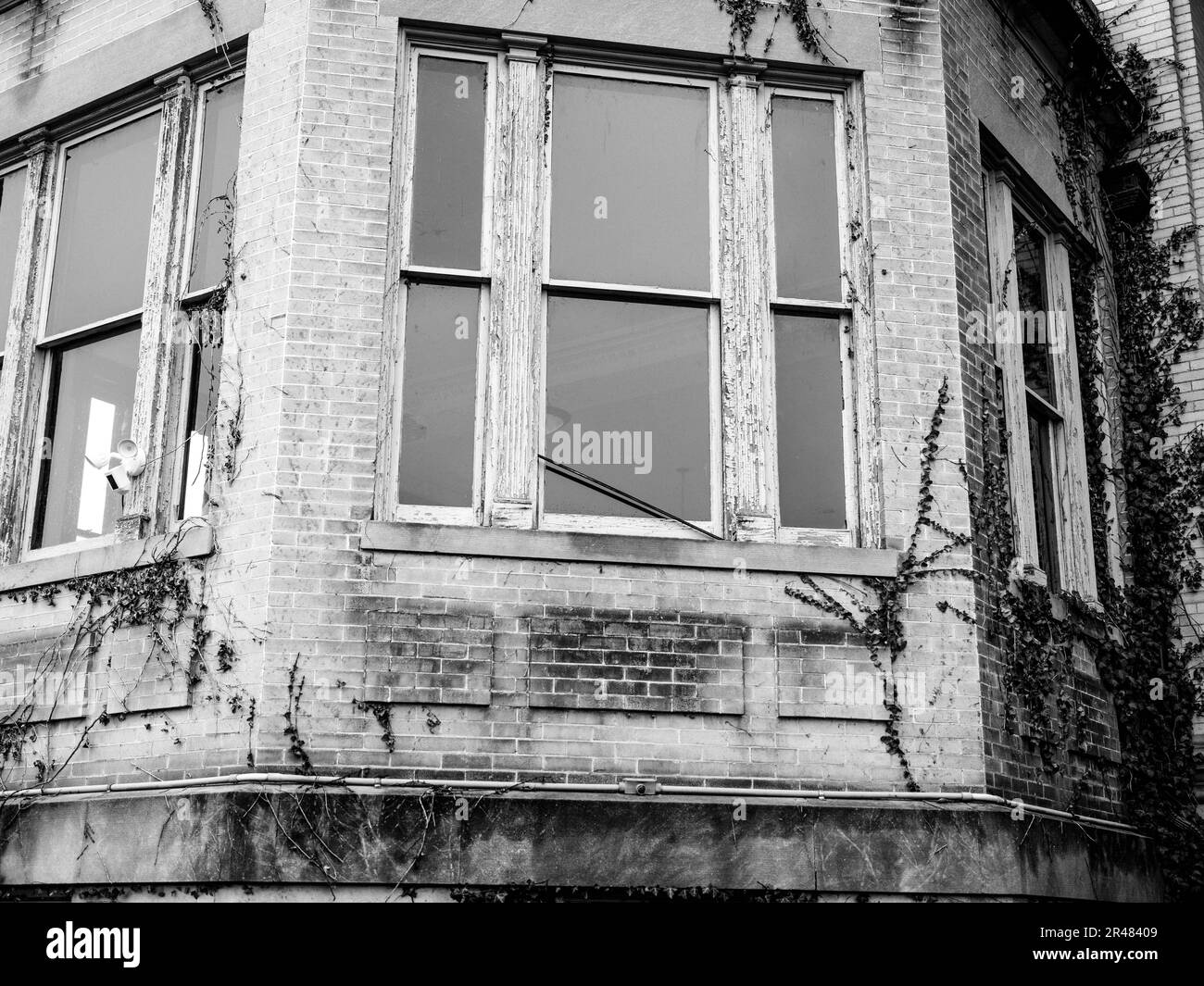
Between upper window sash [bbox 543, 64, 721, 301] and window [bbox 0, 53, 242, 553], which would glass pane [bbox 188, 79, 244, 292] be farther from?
upper window sash [bbox 543, 64, 721, 301]

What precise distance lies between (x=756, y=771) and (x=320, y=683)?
2.16m

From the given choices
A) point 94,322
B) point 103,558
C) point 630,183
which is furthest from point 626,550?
point 94,322

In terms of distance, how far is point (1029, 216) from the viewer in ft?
31.8

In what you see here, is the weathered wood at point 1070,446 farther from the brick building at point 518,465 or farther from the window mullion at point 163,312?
the window mullion at point 163,312

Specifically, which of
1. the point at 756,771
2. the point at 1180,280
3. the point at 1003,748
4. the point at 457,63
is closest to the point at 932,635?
the point at 1003,748

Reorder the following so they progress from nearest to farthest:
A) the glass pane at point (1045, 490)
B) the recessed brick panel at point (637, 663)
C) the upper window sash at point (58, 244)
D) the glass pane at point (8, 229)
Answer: the recessed brick panel at point (637, 663), the upper window sash at point (58, 244), the glass pane at point (8, 229), the glass pane at point (1045, 490)

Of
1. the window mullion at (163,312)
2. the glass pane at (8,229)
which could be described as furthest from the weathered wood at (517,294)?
the glass pane at (8,229)

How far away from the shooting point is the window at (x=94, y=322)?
319 inches

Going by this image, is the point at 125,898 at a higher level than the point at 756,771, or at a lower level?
lower

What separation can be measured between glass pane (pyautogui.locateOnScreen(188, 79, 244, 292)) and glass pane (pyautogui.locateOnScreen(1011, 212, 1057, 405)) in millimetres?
5146

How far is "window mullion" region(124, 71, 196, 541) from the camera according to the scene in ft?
25.0

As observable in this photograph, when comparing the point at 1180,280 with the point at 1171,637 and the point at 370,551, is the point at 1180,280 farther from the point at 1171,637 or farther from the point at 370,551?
the point at 370,551

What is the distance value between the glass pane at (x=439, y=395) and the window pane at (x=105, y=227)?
77.6 inches

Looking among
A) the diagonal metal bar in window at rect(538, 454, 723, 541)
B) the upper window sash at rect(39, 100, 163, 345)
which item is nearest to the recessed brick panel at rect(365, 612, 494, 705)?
the diagonal metal bar in window at rect(538, 454, 723, 541)
